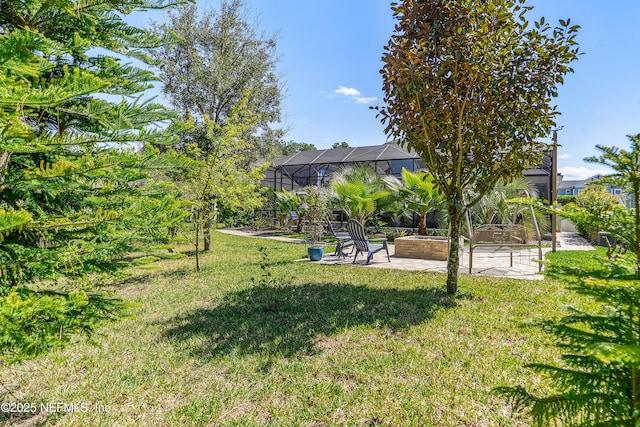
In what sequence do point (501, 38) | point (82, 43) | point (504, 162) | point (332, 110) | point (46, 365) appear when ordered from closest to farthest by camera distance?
point (82, 43) → point (46, 365) → point (501, 38) → point (504, 162) → point (332, 110)

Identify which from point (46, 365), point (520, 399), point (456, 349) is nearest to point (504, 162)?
point (456, 349)

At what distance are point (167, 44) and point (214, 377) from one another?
8.77ft

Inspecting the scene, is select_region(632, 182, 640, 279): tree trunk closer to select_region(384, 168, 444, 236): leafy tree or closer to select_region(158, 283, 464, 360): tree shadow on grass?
select_region(158, 283, 464, 360): tree shadow on grass

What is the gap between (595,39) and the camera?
659cm

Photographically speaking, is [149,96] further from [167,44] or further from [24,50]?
[24,50]

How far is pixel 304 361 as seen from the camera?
3244 millimetres

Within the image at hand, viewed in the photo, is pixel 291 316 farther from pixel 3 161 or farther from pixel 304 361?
pixel 3 161

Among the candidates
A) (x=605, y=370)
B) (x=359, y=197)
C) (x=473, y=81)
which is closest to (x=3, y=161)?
(x=605, y=370)

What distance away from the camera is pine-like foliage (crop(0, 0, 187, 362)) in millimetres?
1047

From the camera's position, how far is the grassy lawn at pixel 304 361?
2.46 m

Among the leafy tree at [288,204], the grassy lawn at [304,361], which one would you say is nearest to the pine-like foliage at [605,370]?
the grassy lawn at [304,361]

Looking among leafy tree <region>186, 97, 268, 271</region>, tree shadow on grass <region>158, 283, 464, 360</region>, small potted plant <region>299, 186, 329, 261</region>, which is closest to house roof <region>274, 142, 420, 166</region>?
small potted plant <region>299, 186, 329, 261</region>

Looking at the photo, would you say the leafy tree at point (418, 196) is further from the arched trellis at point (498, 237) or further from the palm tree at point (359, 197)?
Result: the arched trellis at point (498, 237)

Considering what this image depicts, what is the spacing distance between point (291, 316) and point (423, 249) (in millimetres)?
6115
